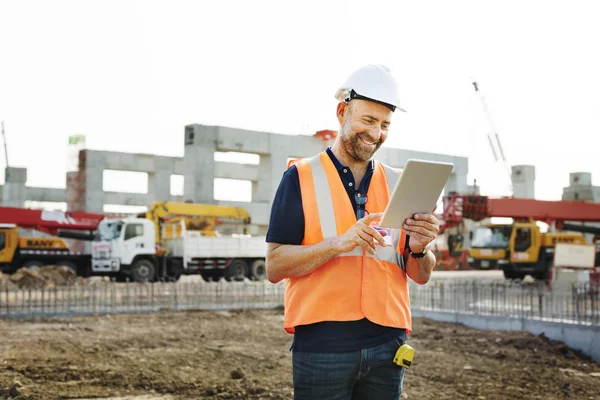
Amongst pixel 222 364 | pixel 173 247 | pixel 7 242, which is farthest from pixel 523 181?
pixel 222 364

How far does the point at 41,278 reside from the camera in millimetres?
21797

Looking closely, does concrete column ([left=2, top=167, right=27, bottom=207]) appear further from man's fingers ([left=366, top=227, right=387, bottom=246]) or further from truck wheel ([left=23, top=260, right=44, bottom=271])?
man's fingers ([left=366, top=227, right=387, bottom=246])

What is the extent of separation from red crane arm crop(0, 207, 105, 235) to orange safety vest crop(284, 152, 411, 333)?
23.6 m

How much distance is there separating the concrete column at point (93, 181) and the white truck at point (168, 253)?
602 inches

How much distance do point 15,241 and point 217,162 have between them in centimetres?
1715

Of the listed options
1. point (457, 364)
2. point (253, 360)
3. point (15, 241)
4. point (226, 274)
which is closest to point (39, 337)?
point (253, 360)

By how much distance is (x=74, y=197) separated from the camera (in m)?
41.7

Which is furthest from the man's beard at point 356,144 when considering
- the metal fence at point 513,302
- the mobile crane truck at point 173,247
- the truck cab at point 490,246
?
the truck cab at point 490,246

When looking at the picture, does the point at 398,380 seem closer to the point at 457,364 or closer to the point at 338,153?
the point at 338,153

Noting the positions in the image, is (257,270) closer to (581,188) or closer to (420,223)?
(420,223)

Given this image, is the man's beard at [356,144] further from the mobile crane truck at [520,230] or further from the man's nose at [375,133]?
the mobile crane truck at [520,230]

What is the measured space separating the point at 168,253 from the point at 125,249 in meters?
2.05

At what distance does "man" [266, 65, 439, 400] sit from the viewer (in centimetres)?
237

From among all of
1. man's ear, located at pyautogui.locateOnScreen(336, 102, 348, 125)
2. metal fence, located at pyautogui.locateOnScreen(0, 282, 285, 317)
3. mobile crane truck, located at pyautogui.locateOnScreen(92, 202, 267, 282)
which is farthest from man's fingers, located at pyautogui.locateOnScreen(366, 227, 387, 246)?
mobile crane truck, located at pyautogui.locateOnScreen(92, 202, 267, 282)
